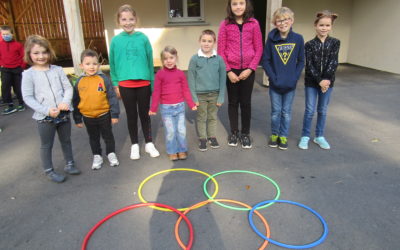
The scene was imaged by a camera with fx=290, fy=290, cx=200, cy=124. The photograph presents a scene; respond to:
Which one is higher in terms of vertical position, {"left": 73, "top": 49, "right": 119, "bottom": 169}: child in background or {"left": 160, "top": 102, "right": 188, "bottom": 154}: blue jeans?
{"left": 73, "top": 49, "right": 119, "bottom": 169}: child in background

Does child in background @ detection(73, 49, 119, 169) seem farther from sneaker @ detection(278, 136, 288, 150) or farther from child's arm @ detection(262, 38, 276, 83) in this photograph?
sneaker @ detection(278, 136, 288, 150)

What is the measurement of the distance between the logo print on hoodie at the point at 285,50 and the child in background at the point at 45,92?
2.58 m


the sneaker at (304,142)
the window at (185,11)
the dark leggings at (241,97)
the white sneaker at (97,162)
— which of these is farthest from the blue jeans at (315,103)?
the window at (185,11)

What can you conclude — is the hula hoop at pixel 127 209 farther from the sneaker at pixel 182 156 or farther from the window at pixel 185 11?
the window at pixel 185 11

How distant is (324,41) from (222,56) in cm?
134

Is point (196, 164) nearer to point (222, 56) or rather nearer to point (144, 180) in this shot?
point (144, 180)

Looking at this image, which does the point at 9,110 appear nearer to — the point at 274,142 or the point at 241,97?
the point at 241,97

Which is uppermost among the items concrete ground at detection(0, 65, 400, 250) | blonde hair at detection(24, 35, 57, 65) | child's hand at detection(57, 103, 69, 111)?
blonde hair at detection(24, 35, 57, 65)

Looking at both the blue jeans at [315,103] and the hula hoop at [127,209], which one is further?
the blue jeans at [315,103]

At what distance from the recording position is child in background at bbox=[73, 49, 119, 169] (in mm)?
3305

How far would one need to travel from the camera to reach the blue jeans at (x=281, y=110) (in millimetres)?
3959

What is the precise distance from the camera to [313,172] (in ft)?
11.3

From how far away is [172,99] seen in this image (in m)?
3.61

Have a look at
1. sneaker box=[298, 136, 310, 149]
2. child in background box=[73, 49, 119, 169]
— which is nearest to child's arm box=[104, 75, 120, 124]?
child in background box=[73, 49, 119, 169]
